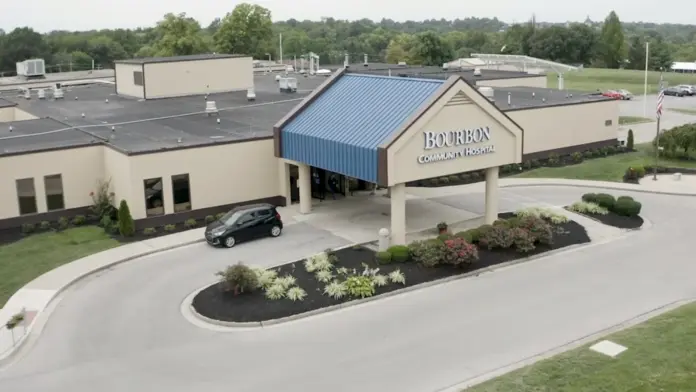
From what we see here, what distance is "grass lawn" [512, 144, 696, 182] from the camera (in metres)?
48.8

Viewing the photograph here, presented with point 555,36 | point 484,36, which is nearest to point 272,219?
point 555,36

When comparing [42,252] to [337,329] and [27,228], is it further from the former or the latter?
[337,329]

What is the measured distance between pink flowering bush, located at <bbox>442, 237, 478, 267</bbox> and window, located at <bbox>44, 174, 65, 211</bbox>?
19546 millimetres

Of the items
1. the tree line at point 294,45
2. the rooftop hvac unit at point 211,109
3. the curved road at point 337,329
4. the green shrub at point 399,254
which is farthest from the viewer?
the tree line at point 294,45

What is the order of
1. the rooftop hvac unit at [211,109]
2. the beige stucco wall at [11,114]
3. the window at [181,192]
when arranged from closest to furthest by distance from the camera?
1. the window at [181,192]
2. the rooftop hvac unit at [211,109]
3. the beige stucco wall at [11,114]

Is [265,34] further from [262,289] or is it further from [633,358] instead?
[633,358]

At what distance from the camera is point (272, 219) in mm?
35062

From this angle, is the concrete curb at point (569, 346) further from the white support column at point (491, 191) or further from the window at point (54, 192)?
the window at point (54, 192)

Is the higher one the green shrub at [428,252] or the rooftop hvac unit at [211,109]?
the rooftop hvac unit at [211,109]

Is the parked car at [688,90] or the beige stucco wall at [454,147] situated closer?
the beige stucco wall at [454,147]

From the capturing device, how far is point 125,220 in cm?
3528

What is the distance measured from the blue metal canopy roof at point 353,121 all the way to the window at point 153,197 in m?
6.32

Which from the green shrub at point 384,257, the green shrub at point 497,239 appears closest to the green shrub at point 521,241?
the green shrub at point 497,239

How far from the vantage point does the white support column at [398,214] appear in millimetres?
32625
